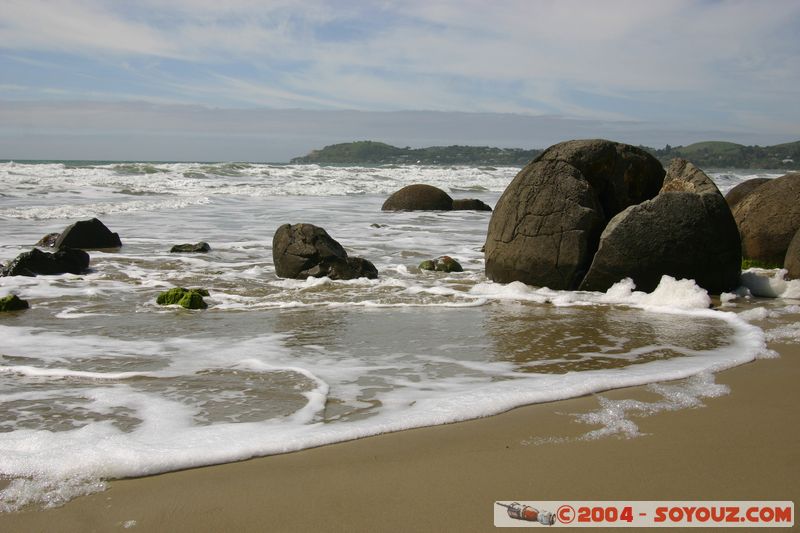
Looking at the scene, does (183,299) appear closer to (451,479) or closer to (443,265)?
(443,265)

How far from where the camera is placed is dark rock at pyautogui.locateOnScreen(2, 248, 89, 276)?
9.43 meters

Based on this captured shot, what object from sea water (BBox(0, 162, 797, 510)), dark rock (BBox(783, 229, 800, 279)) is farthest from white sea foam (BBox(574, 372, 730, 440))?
dark rock (BBox(783, 229, 800, 279))

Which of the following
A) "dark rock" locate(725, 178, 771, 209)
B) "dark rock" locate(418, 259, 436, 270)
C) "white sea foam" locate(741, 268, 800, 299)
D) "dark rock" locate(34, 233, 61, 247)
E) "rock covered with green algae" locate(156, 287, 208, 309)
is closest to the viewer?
"rock covered with green algae" locate(156, 287, 208, 309)

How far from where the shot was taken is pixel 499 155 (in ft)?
258

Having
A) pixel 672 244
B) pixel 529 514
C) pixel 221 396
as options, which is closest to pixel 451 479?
pixel 529 514

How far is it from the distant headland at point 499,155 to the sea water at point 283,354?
64703mm

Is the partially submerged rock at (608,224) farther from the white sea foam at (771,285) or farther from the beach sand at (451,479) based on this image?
the beach sand at (451,479)

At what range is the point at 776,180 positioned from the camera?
10.3 metres

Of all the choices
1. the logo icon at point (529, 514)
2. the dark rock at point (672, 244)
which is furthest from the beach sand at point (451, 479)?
the dark rock at point (672, 244)

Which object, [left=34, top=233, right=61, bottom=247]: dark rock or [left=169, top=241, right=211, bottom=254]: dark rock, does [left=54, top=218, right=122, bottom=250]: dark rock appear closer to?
[left=34, top=233, right=61, bottom=247]: dark rock

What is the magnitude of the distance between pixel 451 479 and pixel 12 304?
570 centimetres

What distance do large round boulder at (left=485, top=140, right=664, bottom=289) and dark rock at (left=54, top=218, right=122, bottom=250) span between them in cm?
691

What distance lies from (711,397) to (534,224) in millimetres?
4521

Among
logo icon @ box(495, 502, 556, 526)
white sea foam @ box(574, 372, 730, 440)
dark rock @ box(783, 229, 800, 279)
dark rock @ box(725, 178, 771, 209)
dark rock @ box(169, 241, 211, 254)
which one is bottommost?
logo icon @ box(495, 502, 556, 526)
